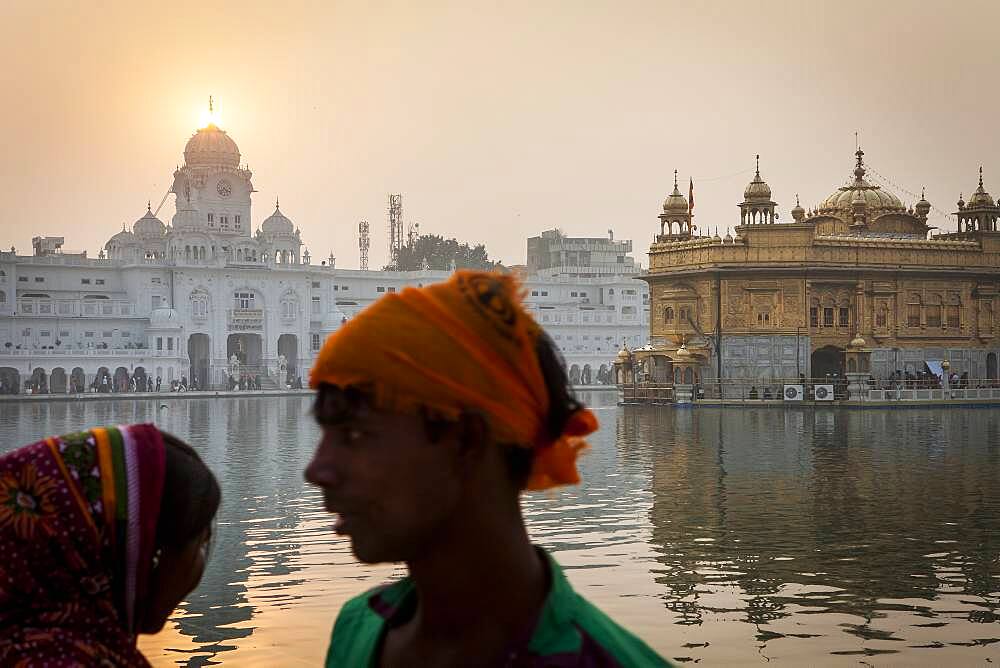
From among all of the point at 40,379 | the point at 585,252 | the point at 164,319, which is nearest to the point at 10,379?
the point at 40,379

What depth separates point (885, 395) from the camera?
144 feet

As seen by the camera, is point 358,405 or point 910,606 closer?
point 358,405

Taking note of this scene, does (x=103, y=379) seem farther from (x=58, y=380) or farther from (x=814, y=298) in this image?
(x=814, y=298)

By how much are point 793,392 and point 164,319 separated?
43.3 metres

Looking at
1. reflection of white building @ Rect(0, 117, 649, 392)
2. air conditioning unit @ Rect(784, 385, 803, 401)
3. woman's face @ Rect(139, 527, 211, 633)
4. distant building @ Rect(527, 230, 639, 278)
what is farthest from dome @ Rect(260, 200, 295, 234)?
woman's face @ Rect(139, 527, 211, 633)

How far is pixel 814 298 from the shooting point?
47.7m

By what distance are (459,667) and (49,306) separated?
8075 centimetres

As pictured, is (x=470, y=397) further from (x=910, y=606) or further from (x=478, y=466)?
(x=910, y=606)

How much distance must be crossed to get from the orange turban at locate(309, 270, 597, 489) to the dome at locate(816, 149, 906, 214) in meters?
57.2

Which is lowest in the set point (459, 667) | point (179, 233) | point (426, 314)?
point (459, 667)

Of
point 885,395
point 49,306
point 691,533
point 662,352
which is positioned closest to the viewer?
point 691,533

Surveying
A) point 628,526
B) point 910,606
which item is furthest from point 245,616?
point 628,526

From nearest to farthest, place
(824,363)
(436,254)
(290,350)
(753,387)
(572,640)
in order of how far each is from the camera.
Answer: (572,640) → (753,387) → (824,363) → (290,350) → (436,254)

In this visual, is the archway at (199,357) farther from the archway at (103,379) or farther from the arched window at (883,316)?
the arched window at (883,316)
